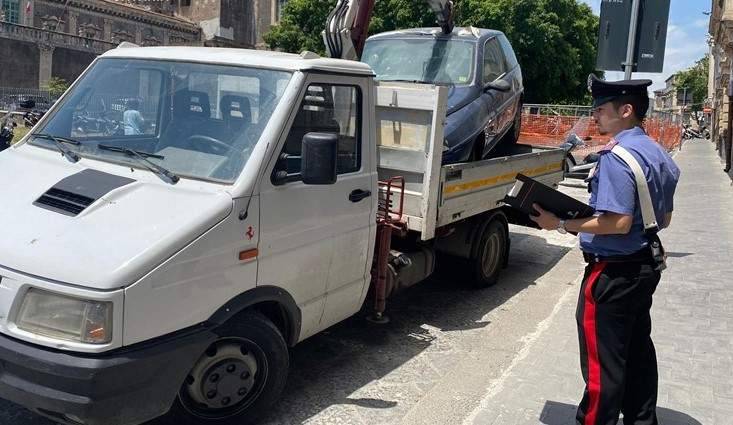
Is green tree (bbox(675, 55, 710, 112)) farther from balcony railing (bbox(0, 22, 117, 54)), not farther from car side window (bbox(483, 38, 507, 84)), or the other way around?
car side window (bbox(483, 38, 507, 84))

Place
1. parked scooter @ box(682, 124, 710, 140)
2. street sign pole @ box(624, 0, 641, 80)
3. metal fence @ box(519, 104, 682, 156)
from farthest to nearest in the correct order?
parked scooter @ box(682, 124, 710, 140), metal fence @ box(519, 104, 682, 156), street sign pole @ box(624, 0, 641, 80)

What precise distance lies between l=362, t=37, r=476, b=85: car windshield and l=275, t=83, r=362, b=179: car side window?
306 cm

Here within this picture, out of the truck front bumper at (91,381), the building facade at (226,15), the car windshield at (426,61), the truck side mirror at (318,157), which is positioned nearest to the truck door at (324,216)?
the truck side mirror at (318,157)

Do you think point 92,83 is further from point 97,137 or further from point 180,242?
point 180,242

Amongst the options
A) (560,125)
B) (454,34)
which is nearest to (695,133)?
(560,125)

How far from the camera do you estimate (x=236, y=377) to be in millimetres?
3580

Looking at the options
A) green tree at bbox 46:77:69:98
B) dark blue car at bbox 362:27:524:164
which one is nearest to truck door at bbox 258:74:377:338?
dark blue car at bbox 362:27:524:164

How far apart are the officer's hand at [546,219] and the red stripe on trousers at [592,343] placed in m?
0.29

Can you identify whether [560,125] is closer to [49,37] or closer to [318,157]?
[318,157]

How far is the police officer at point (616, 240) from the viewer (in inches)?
122

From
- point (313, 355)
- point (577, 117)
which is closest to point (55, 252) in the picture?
point (313, 355)

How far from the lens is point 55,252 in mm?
3012

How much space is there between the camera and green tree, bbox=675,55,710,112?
86075 millimetres

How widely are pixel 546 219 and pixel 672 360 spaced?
7.54 ft
